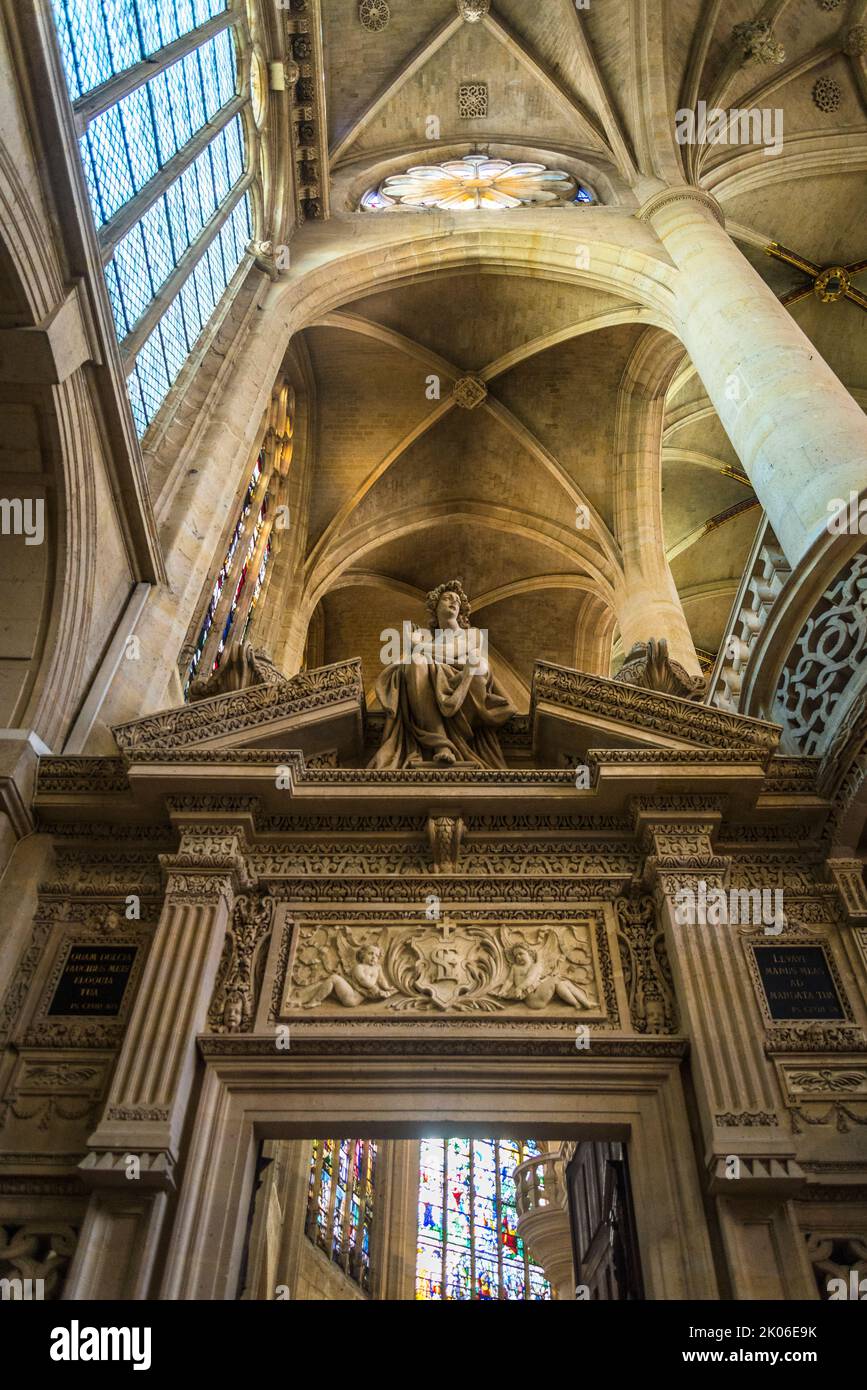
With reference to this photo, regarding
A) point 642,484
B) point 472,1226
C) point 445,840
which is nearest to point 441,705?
point 445,840

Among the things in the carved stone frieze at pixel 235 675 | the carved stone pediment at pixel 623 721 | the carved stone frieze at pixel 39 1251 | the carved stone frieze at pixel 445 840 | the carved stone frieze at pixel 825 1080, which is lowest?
the carved stone frieze at pixel 39 1251

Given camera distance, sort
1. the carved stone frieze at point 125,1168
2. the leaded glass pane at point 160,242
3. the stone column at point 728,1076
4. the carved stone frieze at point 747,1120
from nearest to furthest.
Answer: the stone column at point 728,1076 → the carved stone frieze at point 125,1168 → the carved stone frieze at point 747,1120 → the leaded glass pane at point 160,242

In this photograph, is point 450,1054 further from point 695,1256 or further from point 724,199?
point 724,199

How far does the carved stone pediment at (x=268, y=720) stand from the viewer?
650 cm

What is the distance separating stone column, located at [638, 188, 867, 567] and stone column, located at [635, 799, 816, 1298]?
2.55 m

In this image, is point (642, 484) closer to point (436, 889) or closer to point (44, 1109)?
point (436, 889)

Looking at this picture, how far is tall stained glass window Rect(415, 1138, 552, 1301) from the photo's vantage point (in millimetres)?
15180

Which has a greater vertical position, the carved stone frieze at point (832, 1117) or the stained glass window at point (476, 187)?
the stained glass window at point (476, 187)

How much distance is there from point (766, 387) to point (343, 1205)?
11.1 metres

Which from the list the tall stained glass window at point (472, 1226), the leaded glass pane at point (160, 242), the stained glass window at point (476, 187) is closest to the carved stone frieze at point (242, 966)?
the leaded glass pane at point (160, 242)

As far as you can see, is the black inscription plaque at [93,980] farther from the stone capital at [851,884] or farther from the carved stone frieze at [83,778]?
the stone capital at [851,884]

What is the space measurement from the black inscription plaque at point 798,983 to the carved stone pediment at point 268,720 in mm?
2986

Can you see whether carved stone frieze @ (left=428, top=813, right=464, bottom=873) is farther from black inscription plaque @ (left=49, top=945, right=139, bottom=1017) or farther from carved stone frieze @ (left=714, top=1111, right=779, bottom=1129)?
carved stone frieze @ (left=714, top=1111, right=779, bottom=1129)

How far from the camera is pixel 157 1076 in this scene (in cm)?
505
